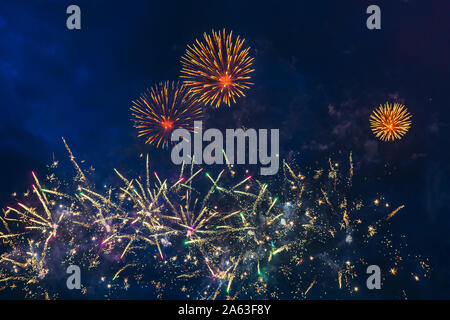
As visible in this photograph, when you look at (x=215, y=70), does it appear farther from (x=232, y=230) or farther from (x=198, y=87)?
(x=232, y=230)

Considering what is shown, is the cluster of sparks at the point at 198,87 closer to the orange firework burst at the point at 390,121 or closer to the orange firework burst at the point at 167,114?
the orange firework burst at the point at 167,114

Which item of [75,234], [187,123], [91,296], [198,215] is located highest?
[187,123]

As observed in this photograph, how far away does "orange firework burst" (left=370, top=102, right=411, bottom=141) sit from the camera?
525 inches

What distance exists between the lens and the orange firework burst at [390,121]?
13.3m

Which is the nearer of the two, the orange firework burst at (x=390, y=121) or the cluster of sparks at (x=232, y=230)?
the orange firework burst at (x=390, y=121)

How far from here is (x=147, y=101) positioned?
44.0 ft

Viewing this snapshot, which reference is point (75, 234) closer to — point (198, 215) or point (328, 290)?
point (198, 215)

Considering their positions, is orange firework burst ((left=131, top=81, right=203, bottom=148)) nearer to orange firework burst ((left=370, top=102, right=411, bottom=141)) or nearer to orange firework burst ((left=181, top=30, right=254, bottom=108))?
orange firework burst ((left=181, top=30, right=254, bottom=108))

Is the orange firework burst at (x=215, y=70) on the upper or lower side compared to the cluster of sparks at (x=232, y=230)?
upper

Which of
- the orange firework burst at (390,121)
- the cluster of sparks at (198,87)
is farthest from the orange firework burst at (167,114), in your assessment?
the orange firework burst at (390,121)

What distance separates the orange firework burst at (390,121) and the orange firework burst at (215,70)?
327 inches

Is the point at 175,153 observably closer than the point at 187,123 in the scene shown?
No
